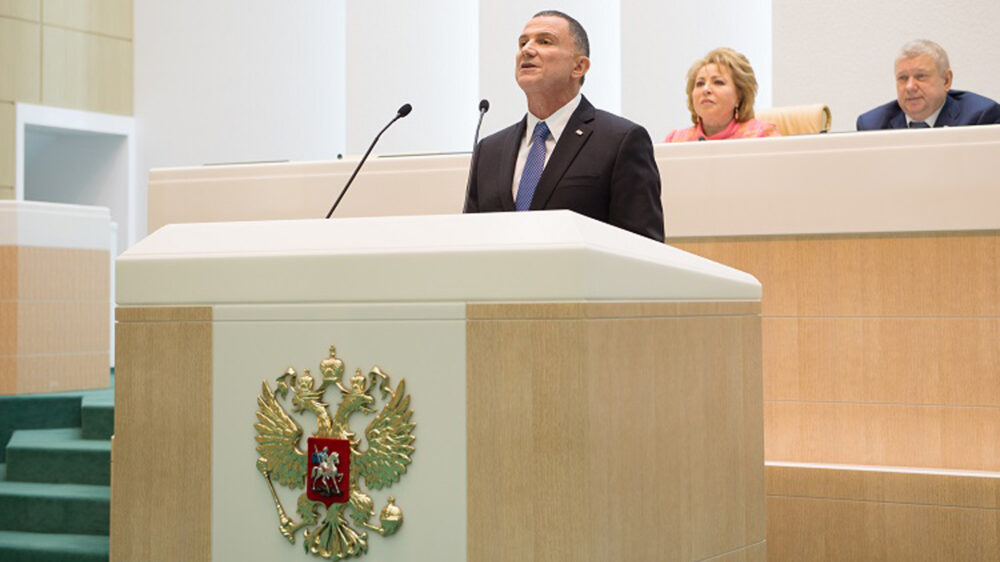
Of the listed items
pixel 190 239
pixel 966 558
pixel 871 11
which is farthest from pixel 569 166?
pixel 871 11

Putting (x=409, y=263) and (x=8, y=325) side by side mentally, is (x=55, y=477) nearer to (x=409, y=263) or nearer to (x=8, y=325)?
(x=8, y=325)

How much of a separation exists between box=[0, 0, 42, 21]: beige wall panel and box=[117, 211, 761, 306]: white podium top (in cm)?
770

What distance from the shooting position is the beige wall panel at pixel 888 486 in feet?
11.6

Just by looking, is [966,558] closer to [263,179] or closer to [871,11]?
[263,179]

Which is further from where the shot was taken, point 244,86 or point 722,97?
point 244,86

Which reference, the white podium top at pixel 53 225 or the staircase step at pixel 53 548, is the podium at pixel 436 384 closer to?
the staircase step at pixel 53 548

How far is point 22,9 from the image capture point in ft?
30.0

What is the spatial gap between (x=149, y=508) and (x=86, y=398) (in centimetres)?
413

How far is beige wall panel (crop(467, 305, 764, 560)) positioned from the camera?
1.76 metres

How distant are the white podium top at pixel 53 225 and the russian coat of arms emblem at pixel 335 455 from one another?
5082mm

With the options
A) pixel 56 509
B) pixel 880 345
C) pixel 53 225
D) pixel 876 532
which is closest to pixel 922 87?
pixel 880 345

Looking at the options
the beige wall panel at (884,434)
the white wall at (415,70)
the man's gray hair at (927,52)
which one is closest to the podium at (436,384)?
the beige wall panel at (884,434)

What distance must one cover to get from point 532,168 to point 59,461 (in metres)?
3.20

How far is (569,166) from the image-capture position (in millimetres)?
2992
